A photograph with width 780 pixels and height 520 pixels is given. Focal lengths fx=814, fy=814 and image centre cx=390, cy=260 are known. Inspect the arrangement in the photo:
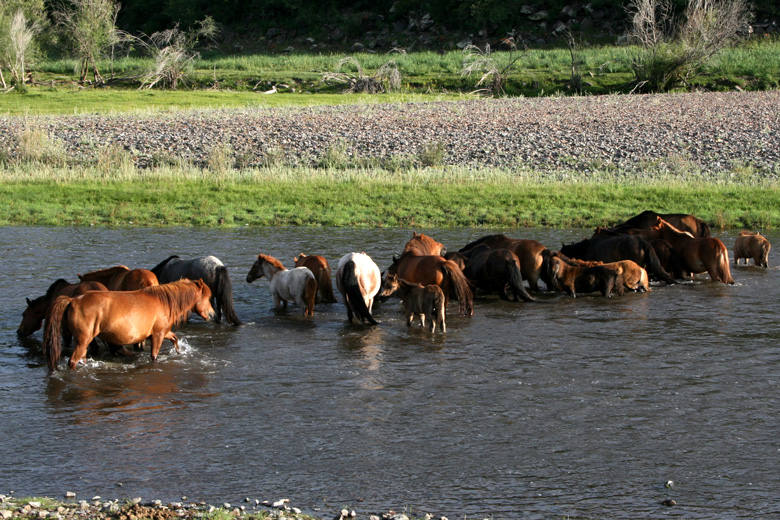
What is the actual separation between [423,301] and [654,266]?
4221 millimetres

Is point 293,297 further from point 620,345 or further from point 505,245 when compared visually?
point 620,345

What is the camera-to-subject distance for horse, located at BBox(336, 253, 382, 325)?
377 inches

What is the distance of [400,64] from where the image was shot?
49656mm

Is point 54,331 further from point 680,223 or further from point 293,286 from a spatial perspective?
point 680,223

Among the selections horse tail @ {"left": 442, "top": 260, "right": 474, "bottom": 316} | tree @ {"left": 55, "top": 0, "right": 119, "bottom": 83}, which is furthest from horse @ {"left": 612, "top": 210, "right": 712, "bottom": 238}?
tree @ {"left": 55, "top": 0, "right": 119, "bottom": 83}

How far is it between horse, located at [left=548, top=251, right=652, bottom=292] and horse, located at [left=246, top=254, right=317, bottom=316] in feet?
11.2

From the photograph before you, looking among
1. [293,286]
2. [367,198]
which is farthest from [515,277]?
[367,198]

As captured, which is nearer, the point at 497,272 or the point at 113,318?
the point at 113,318

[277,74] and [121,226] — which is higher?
[277,74]

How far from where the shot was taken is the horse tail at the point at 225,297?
31.6 feet

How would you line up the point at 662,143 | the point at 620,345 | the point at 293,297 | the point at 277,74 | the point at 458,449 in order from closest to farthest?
the point at 458,449, the point at 620,345, the point at 293,297, the point at 662,143, the point at 277,74

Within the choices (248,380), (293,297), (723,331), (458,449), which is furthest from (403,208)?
(458,449)

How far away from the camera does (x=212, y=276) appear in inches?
387

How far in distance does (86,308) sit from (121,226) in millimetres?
10052
